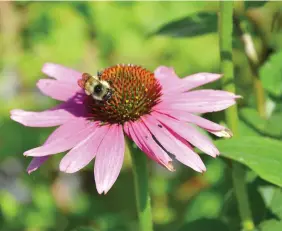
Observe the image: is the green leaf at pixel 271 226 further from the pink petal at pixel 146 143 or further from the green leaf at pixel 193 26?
the green leaf at pixel 193 26

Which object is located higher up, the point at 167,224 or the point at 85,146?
the point at 85,146

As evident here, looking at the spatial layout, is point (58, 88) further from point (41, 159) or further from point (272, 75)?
point (272, 75)

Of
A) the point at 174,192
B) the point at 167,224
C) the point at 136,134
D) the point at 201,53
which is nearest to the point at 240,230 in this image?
the point at 136,134

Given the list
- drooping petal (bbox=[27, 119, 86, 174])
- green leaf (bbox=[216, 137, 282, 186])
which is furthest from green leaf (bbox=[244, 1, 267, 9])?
drooping petal (bbox=[27, 119, 86, 174])

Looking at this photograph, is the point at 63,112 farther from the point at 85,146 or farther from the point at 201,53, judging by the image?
the point at 201,53

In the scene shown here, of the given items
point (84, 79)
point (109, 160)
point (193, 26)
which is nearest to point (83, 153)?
point (109, 160)

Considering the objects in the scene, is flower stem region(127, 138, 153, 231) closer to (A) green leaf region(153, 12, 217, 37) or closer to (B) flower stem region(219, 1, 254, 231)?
(B) flower stem region(219, 1, 254, 231)
